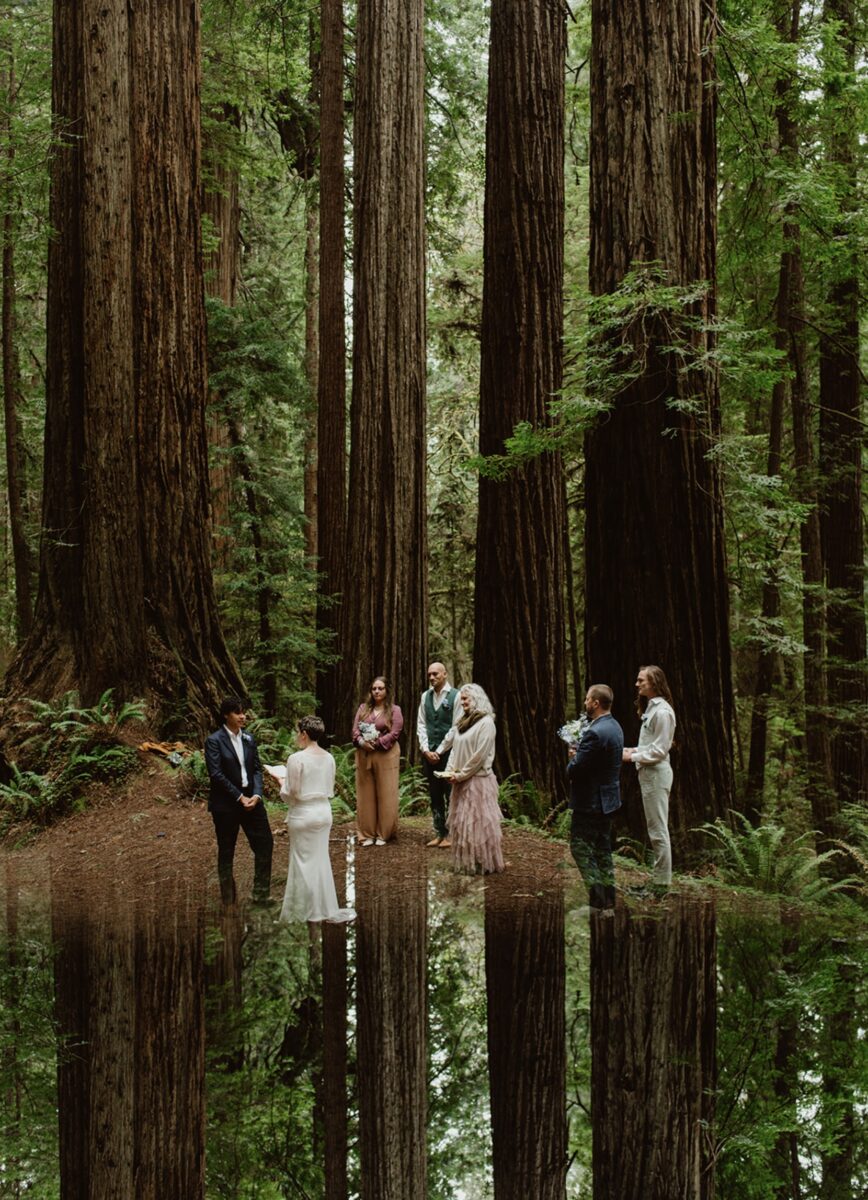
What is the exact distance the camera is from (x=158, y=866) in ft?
31.5

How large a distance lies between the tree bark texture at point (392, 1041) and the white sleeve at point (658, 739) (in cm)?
204

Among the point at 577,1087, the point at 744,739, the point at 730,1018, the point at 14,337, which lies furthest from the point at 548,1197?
the point at 14,337

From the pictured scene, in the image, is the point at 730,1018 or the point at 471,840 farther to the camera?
the point at 471,840

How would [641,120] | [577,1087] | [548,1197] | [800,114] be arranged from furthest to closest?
1. [800,114]
2. [641,120]
3. [577,1087]
4. [548,1197]

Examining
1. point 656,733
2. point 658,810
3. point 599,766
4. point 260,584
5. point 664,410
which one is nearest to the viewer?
point 599,766

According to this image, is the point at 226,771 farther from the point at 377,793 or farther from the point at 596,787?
the point at 596,787

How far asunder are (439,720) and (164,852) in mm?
2805

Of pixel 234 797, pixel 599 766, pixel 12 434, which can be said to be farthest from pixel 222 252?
pixel 599 766

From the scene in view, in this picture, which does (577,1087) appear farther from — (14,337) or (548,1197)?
(14,337)

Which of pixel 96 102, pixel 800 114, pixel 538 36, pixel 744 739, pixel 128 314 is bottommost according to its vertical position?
pixel 744 739

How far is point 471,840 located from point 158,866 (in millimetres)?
2719

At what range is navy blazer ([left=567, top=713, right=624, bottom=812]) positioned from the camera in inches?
324

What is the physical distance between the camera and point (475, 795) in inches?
368

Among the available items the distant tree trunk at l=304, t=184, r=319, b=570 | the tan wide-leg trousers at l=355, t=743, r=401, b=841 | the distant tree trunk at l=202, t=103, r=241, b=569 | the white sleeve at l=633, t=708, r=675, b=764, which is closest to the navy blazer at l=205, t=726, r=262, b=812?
the tan wide-leg trousers at l=355, t=743, r=401, b=841
